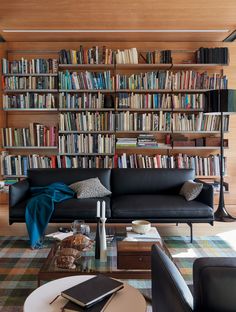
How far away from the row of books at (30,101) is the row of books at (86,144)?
59cm

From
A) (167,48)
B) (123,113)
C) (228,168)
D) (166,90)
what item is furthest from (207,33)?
(228,168)

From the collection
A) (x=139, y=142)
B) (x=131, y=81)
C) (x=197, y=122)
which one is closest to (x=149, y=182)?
(x=139, y=142)

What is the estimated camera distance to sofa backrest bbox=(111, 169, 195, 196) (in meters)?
3.99

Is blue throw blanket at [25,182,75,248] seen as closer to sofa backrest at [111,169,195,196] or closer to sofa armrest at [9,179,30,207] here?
sofa armrest at [9,179,30,207]

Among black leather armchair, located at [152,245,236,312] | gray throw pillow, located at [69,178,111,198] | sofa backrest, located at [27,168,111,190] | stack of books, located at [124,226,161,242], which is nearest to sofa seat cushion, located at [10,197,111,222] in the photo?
gray throw pillow, located at [69,178,111,198]

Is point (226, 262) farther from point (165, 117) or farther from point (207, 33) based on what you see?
point (207, 33)

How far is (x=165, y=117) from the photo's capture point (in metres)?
5.10

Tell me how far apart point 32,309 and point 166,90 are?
4196mm

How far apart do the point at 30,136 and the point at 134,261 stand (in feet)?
11.7

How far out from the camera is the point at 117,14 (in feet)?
14.0

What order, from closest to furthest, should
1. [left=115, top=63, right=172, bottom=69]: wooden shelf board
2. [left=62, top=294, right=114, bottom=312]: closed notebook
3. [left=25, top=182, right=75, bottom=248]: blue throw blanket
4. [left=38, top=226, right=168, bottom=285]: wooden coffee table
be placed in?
[left=62, top=294, right=114, bottom=312]: closed notebook
[left=38, top=226, right=168, bottom=285]: wooden coffee table
[left=25, top=182, right=75, bottom=248]: blue throw blanket
[left=115, top=63, right=172, bottom=69]: wooden shelf board

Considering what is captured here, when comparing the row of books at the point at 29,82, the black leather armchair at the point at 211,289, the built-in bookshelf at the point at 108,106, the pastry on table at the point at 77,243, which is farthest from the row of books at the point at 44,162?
the black leather armchair at the point at 211,289

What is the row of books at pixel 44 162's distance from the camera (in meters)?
5.14

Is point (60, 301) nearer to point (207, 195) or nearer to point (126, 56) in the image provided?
point (207, 195)
